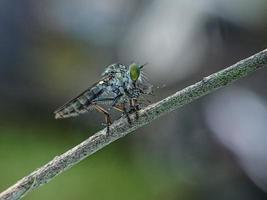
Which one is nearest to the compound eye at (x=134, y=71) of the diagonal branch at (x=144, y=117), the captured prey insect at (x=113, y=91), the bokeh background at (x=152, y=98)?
the captured prey insect at (x=113, y=91)

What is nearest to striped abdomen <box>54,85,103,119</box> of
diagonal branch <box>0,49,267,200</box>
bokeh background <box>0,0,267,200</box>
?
diagonal branch <box>0,49,267,200</box>

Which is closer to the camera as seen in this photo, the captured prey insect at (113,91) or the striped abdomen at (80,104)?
the captured prey insect at (113,91)

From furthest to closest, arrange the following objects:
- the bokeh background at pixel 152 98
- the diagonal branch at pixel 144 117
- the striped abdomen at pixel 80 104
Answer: the bokeh background at pixel 152 98 → the striped abdomen at pixel 80 104 → the diagonal branch at pixel 144 117

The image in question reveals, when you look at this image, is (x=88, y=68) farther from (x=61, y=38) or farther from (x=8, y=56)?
(x=8, y=56)

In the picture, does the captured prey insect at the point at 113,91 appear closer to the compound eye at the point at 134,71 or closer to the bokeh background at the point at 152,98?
the compound eye at the point at 134,71

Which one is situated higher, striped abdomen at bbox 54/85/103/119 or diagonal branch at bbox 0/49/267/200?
striped abdomen at bbox 54/85/103/119

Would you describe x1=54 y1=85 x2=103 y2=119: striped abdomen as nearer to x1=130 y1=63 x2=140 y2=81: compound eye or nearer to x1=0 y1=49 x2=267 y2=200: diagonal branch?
x1=130 y1=63 x2=140 y2=81: compound eye

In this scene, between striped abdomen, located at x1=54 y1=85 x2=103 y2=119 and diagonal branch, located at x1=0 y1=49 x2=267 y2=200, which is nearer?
diagonal branch, located at x1=0 y1=49 x2=267 y2=200
